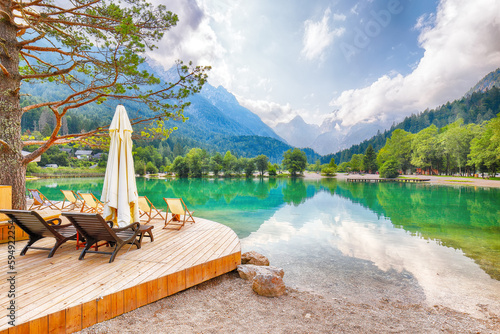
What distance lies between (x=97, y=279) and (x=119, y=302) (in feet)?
1.70

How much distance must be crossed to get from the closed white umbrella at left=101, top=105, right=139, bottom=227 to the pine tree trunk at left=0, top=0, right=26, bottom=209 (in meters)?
2.77

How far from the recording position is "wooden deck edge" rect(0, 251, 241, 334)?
7.25 feet

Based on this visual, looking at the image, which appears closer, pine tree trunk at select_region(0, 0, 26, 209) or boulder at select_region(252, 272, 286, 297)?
boulder at select_region(252, 272, 286, 297)

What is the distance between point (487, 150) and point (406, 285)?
4558 cm

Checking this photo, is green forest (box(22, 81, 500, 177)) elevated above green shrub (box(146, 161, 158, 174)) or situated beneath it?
elevated above

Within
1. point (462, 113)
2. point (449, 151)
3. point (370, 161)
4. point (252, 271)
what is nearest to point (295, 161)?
point (370, 161)

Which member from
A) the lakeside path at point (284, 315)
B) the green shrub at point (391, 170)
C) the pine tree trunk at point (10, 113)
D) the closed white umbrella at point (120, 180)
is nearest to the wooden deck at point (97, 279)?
the lakeside path at point (284, 315)

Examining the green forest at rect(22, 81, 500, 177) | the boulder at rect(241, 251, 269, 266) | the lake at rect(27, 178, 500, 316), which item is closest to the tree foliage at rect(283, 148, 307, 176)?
the green forest at rect(22, 81, 500, 177)

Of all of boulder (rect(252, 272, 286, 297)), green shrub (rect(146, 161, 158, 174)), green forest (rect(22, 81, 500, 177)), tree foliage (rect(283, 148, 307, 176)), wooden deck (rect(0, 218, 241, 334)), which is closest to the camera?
wooden deck (rect(0, 218, 241, 334))

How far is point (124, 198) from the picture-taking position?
4164mm

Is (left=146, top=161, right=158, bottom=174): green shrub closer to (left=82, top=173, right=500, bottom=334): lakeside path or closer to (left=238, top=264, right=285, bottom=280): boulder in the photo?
(left=238, top=264, right=285, bottom=280): boulder

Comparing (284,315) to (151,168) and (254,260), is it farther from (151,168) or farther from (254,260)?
(151,168)

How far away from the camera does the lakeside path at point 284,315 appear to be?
2742 millimetres

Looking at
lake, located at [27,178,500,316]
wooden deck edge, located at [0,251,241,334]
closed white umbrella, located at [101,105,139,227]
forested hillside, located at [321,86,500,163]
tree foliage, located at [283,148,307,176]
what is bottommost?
lake, located at [27,178,500,316]
